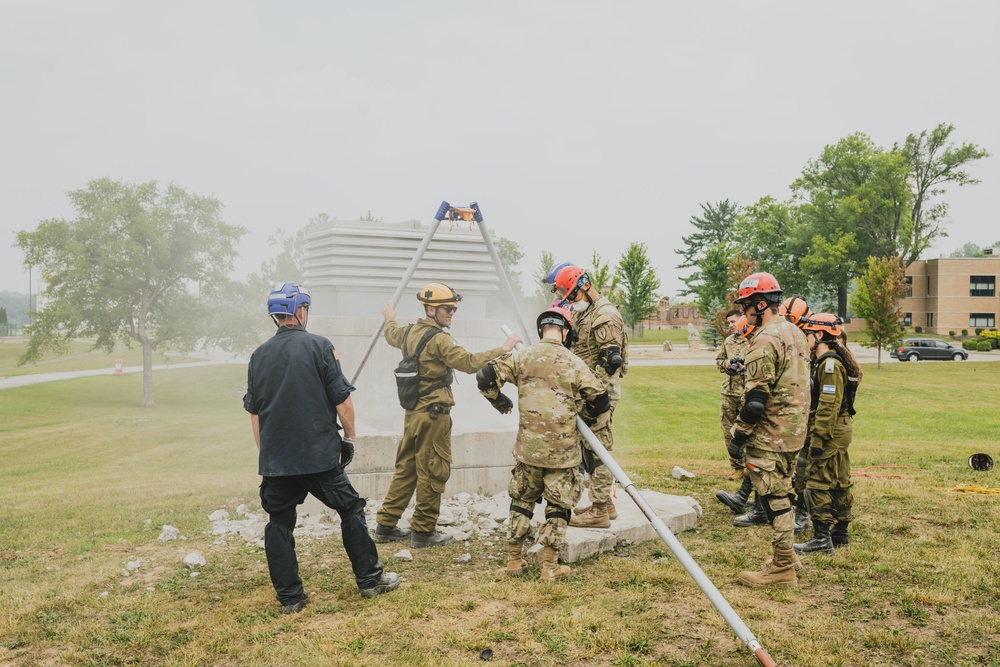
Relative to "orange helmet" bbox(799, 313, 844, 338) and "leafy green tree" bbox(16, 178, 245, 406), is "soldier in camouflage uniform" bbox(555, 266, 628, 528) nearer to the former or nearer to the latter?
"orange helmet" bbox(799, 313, 844, 338)

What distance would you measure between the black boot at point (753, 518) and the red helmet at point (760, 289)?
2.54m

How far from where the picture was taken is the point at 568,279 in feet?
20.5

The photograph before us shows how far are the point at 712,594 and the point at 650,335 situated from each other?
67.0m

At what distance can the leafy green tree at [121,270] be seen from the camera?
92.2 ft

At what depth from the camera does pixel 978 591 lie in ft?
16.6

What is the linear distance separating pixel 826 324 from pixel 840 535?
6.16 ft

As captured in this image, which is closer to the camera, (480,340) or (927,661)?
(927,661)

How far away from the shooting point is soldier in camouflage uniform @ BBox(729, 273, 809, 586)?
5.23 metres

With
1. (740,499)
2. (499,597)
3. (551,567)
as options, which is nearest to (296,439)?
(499,597)

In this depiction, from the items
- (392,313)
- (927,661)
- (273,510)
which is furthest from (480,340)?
(927,661)

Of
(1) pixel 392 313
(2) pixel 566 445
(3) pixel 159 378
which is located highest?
(1) pixel 392 313

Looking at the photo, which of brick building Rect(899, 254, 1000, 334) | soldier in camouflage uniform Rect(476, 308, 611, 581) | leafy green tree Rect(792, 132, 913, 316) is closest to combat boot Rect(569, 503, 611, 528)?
soldier in camouflage uniform Rect(476, 308, 611, 581)

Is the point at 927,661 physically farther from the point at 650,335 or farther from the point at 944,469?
the point at 650,335

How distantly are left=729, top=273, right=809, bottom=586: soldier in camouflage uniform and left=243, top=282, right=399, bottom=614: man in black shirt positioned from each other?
2953mm
